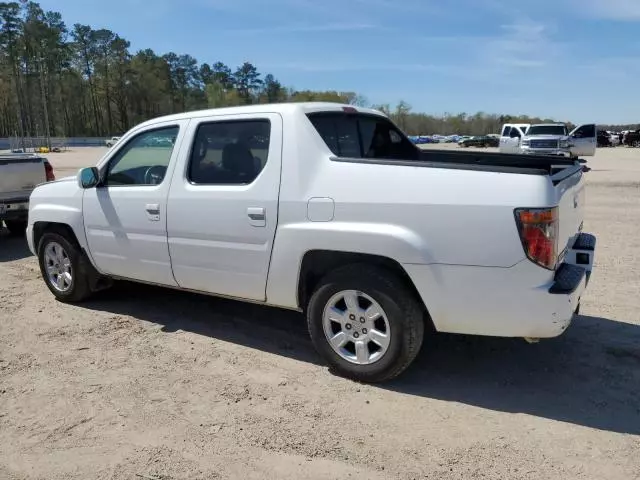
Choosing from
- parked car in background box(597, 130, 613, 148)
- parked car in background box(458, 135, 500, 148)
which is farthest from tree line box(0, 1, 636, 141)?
parked car in background box(597, 130, 613, 148)

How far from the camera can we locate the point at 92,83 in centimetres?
11744

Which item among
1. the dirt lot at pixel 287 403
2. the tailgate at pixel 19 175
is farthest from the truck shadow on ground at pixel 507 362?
the tailgate at pixel 19 175

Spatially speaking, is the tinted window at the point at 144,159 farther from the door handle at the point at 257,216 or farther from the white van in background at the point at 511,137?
the white van in background at the point at 511,137

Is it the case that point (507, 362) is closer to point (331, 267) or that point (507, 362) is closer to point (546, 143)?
point (331, 267)

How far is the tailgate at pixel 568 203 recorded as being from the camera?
3539 mm

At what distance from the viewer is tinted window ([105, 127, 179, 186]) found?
487cm

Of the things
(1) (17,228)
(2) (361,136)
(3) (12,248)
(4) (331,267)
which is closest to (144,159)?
(2) (361,136)

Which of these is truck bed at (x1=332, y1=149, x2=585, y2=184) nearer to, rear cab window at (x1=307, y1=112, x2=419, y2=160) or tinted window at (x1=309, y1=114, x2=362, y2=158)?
rear cab window at (x1=307, y1=112, x2=419, y2=160)

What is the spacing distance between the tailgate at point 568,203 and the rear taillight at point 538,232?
0.52 ft

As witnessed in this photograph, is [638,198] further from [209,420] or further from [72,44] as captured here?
[72,44]

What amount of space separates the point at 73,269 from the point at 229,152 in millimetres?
2385

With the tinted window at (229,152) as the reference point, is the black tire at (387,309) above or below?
below

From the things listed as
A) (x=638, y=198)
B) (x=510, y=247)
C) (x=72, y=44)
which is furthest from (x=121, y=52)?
(x=510, y=247)

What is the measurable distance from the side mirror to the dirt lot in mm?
1320
